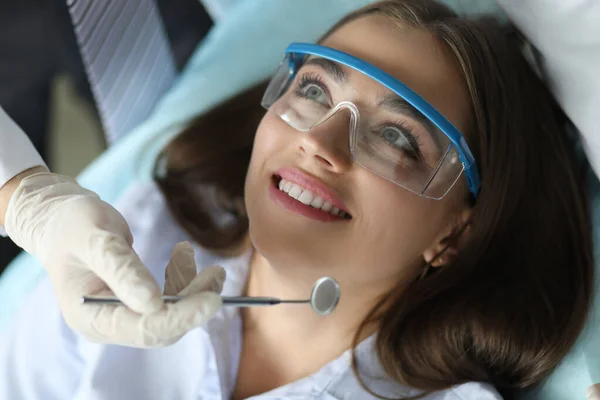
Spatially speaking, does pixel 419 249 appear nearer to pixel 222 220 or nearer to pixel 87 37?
pixel 222 220

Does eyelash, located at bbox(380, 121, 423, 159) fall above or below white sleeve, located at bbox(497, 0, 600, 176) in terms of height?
below

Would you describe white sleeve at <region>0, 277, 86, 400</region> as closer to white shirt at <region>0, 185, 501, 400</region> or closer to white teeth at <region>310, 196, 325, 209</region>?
white shirt at <region>0, 185, 501, 400</region>

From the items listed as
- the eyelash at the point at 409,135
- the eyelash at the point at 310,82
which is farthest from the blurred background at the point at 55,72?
the eyelash at the point at 409,135

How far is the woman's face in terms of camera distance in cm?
111

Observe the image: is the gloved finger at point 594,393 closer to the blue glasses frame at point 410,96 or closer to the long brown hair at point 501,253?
the long brown hair at point 501,253

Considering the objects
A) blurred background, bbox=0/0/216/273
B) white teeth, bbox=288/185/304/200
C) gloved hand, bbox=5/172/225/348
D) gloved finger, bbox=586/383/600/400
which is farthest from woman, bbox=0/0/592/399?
blurred background, bbox=0/0/216/273

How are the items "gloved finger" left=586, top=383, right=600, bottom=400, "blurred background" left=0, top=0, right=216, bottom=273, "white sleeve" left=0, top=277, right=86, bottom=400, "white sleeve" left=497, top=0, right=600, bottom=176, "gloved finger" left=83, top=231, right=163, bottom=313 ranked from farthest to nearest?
"blurred background" left=0, top=0, right=216, bottom=273, "white sleeve" left=0, top=277, right=86, bottom=400, "white sleeve" left=497, top=0, right=600, bottom=176, "gloved finger" left=586, top=383, right=600, bottom=400, "gloved finger" left=83, top=231, right=163, bottom=313

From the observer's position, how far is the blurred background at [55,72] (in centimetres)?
154

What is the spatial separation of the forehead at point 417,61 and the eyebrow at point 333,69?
0.05 metres

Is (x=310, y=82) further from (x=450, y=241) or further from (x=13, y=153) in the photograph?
(x=13, y=153)

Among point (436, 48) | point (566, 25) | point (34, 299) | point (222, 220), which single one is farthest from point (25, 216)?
point (566, 25)

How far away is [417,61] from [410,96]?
0.34 ft

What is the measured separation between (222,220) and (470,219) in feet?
2.07

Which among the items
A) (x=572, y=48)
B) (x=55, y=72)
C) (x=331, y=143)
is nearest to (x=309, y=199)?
(x=331, y=143)
